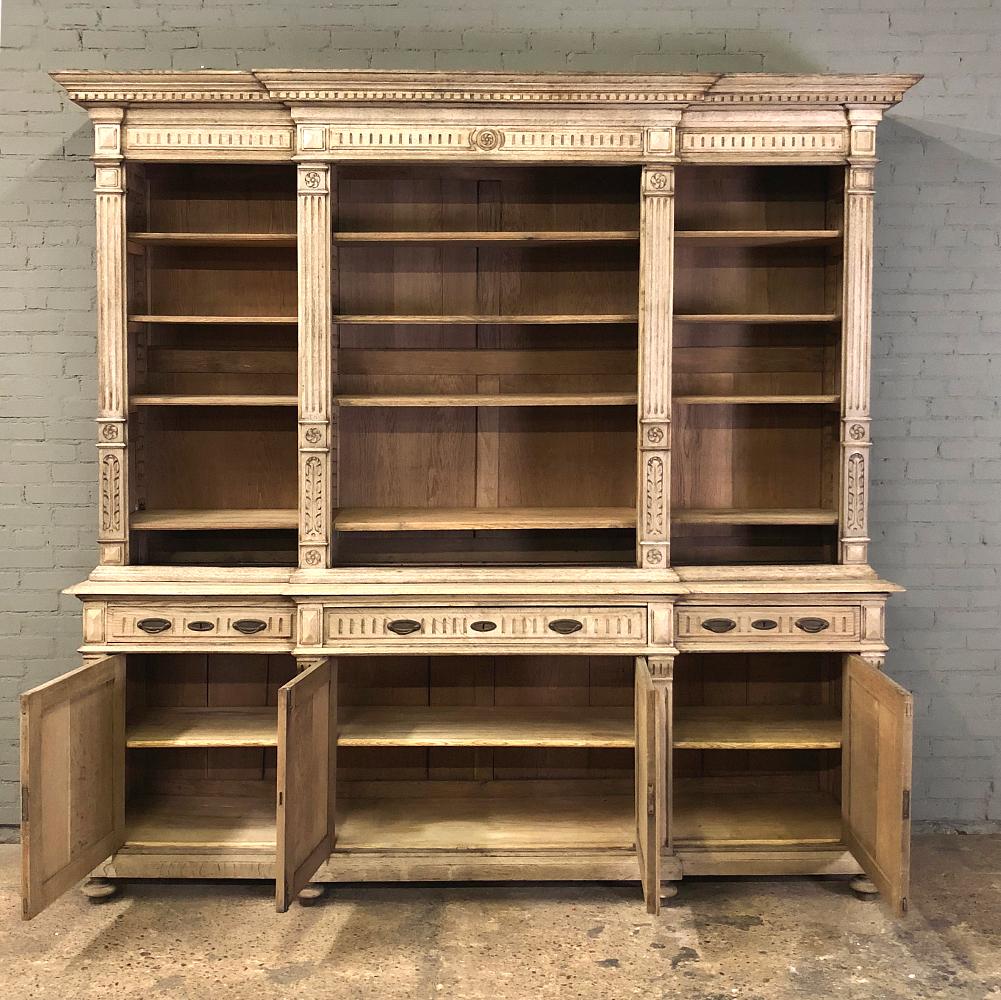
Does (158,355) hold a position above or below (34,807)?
above

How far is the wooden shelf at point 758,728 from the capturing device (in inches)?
139

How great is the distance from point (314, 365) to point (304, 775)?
4.35ft

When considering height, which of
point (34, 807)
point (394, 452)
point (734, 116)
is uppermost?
point (734, 116)

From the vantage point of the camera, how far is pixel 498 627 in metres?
3.45

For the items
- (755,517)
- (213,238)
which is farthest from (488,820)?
(213,238)

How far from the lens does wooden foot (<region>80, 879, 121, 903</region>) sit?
340cm

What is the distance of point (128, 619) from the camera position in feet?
11.4

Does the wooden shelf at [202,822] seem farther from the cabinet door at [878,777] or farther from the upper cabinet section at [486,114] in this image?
the upper cabinet section at [486,114]

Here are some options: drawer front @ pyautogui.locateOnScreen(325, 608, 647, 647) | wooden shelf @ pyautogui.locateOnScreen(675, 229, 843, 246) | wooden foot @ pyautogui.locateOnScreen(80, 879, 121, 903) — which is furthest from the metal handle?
wooden foot @ pyautogui.locateOnScreen(80, 879, 121, 903)

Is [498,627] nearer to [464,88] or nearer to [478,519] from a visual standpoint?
[478,519]

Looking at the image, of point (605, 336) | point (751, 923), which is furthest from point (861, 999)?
point (605, 336)

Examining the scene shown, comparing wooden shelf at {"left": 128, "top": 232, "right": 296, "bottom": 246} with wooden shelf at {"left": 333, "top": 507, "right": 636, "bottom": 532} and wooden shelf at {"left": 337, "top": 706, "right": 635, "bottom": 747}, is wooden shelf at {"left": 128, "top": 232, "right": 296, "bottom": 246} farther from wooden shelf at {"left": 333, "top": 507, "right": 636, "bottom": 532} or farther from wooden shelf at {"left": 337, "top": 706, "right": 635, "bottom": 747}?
wooden shelf at {"left": 337, "top": 706, "right": 635, "bottom": 747}

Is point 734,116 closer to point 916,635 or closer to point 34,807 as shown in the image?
point 916,635

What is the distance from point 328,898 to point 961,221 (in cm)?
335
